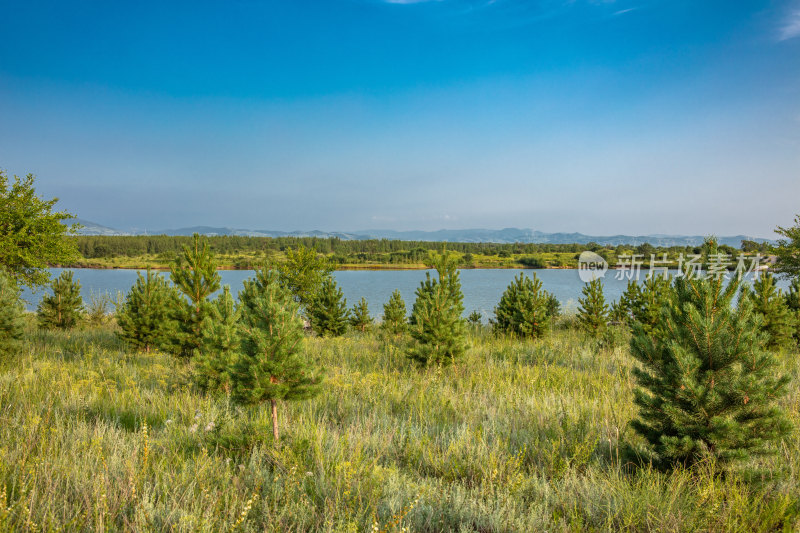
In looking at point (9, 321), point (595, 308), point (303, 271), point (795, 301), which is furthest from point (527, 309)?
point (9, 321)

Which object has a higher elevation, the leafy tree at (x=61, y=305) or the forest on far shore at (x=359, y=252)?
the forest on far shore at (x=359, y=252)

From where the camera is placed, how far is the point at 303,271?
1970 centimetres

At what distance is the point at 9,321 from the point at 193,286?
134 inches

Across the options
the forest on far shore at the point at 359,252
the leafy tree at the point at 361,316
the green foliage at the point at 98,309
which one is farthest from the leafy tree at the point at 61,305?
the forest on far shore at the point at 359,252

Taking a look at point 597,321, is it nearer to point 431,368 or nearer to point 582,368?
point 582,368

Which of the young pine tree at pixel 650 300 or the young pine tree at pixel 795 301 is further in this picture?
the young pine tree at pixel 650 300

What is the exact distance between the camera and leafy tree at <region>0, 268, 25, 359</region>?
7.56m

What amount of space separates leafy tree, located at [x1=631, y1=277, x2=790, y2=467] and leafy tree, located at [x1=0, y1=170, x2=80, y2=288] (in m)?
18.6

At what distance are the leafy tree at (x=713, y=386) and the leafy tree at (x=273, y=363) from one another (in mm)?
3321

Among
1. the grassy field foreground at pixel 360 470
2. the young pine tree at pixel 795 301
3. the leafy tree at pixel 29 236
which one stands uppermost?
the leafy tree at pixel 29 236

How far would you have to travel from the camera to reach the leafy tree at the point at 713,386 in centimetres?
297

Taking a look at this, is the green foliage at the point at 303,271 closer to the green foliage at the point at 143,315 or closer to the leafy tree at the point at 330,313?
the leafy tree at the point at 330,313

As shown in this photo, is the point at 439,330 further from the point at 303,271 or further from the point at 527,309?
the point at 303,271

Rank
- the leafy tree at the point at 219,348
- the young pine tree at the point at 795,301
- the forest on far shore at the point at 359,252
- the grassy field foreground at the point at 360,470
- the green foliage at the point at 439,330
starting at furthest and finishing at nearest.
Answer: the forest on far shore at the point at 359,252, the young pine tree at the point at 795,301, the green foliage at the point at 439,330, the leafy tree at the point at 219,348, the grassy field foreground at the point at 360,470
